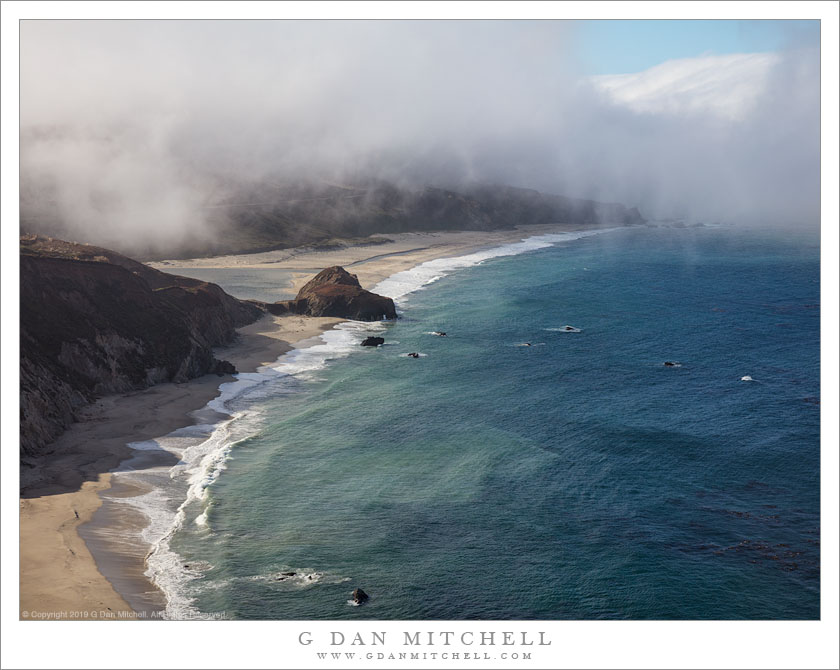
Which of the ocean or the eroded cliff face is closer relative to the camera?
the ocean

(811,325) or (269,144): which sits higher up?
(269,144)

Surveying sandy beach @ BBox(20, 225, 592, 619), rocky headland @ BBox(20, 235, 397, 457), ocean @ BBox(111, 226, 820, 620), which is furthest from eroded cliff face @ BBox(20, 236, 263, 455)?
ocean @ BBox(111, 226, 820, 620)

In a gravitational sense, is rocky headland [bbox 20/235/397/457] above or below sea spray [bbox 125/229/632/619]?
above

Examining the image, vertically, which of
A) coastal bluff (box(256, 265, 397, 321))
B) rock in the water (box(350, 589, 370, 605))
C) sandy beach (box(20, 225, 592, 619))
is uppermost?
coastal bluff (box(256, 265, 397, 321))

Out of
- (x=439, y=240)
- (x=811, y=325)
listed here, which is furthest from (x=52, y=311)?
(x=439, y=240)

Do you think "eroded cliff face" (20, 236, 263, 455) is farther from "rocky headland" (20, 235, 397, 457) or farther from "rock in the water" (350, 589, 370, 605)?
"rock in the water" (350, 589, 370, 605)

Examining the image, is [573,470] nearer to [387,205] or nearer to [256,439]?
[256,439]

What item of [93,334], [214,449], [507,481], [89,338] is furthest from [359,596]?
[93,334]
